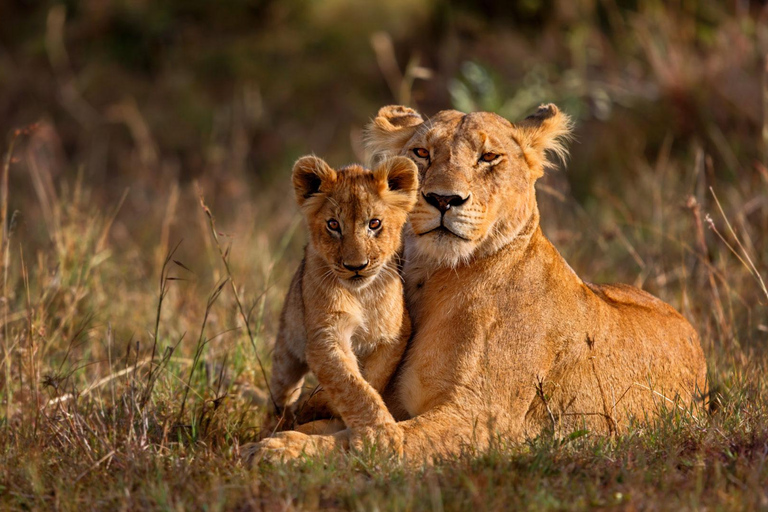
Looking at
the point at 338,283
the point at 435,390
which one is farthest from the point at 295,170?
the point at 435,390

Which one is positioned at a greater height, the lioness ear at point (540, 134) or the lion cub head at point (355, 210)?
the lioness ear at point (540, 134)

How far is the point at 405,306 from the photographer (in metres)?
4.71

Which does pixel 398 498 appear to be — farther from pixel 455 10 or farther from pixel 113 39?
pixel 113 39

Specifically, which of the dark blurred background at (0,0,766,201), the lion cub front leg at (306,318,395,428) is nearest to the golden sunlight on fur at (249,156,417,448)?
the lion cub front leg at (306,318,395,428)

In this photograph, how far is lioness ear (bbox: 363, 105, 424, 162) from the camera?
5.08 metres

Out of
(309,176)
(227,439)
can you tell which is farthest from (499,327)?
(227,439)

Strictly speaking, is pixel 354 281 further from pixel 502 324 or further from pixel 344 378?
pixel 502 324

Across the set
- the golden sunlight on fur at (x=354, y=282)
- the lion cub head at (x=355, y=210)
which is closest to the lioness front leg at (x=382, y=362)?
the golden sunlight on fur at (x=354, y=282)

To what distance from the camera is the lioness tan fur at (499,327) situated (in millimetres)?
4375

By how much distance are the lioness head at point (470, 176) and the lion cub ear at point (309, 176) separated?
45 cm

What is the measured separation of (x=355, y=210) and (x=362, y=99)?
10317mm

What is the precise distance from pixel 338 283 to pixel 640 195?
18.2 feet

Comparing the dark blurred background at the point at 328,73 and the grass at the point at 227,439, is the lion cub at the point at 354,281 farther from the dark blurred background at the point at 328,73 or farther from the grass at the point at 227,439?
the dark blurred background at the point at 328,73

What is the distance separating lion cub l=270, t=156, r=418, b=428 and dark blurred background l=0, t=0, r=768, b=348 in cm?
268
